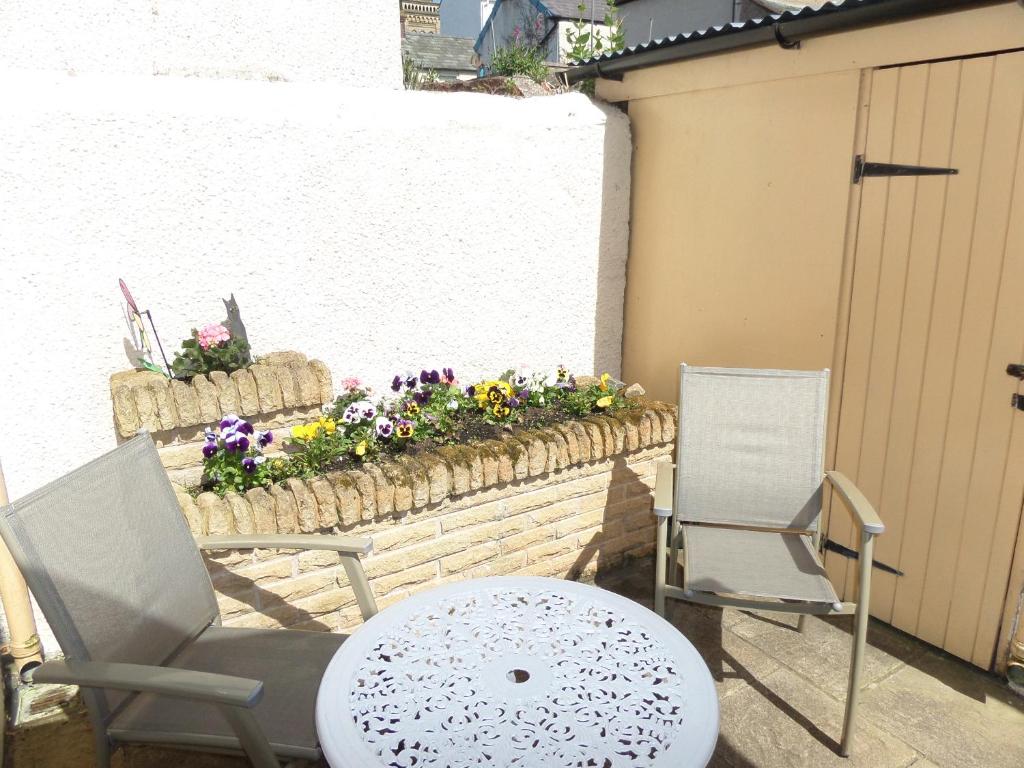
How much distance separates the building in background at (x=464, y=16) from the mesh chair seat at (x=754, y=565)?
60.7ft

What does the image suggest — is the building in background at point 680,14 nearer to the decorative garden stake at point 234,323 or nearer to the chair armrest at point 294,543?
the decorative garden stake at point 234,323

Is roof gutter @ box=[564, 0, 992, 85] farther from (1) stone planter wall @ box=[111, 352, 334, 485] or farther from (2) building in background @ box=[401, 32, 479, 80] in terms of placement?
→ (2) building in background @ box=[401, 32, 479, 80]

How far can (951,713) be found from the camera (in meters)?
2.52

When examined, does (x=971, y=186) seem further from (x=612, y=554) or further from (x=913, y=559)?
(x=612, y=554)

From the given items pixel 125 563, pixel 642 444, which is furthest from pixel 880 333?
pixel 125 563

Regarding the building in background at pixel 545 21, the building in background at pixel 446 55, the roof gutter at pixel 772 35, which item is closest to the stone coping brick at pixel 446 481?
the roof gutter at pixel 772 35

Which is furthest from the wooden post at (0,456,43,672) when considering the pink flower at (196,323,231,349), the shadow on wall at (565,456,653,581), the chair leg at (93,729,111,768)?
the shadow on wall at (565,456,653,581)

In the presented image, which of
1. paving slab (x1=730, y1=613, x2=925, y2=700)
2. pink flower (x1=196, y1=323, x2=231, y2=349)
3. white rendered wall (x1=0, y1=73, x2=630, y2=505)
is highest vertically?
white rendered wall (x1=0, y1=73, x2=630, y2=505)

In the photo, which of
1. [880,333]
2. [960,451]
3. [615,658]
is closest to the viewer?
[615,658]

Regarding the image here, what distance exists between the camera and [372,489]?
2693 millimetres

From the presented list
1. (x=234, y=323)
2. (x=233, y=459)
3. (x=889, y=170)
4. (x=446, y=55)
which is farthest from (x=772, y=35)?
(x=446, y=55)

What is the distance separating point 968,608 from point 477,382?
2.43 m

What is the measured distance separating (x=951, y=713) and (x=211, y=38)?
4.05 m

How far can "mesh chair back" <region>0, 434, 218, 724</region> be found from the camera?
5.31 ft
